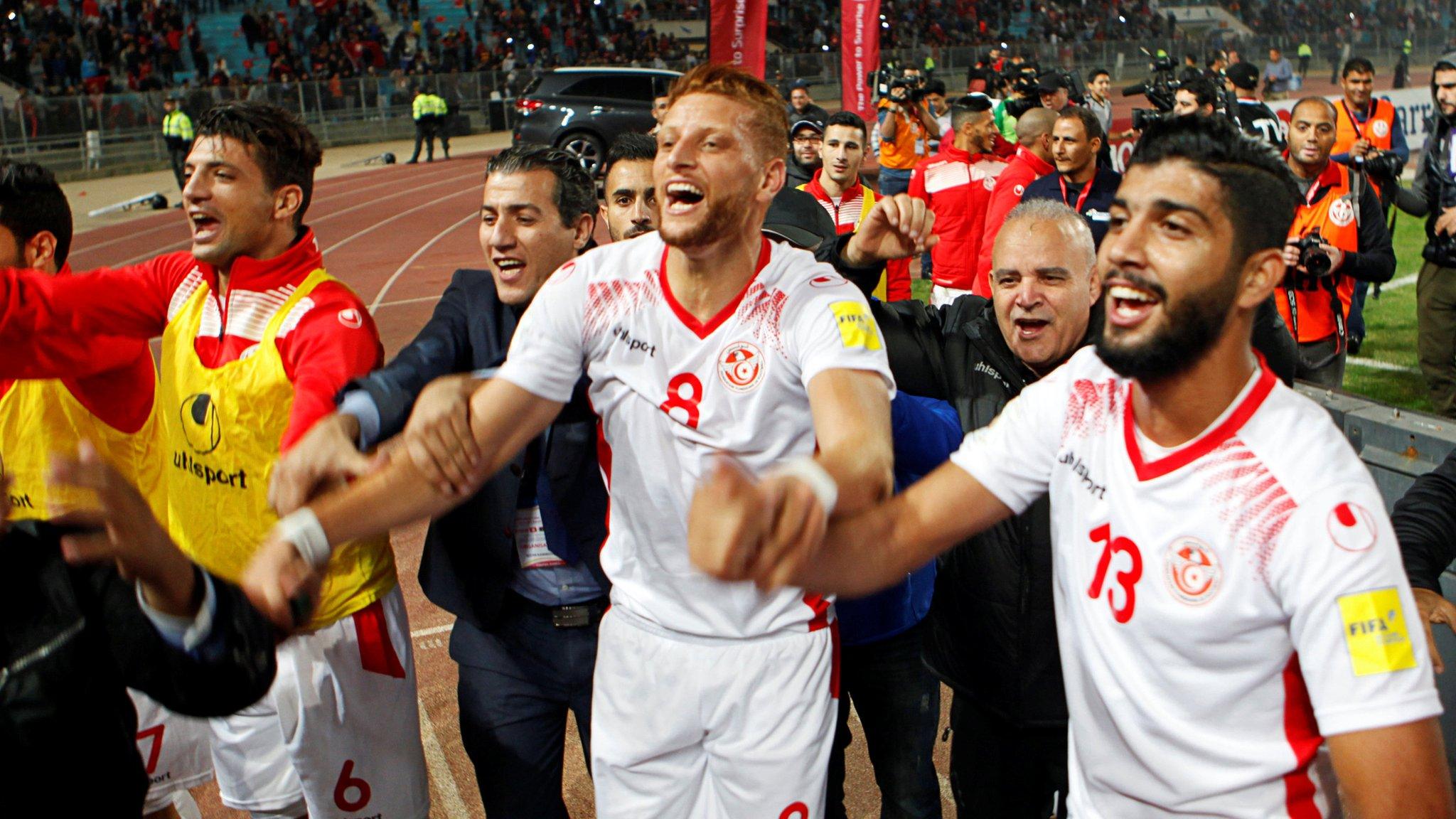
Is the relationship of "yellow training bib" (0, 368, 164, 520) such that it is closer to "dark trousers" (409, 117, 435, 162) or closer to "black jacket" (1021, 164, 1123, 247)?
"black jacket" (1021, 164, 1123, 247)

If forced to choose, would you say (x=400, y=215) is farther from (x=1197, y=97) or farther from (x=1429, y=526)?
(x=1429, y=526)

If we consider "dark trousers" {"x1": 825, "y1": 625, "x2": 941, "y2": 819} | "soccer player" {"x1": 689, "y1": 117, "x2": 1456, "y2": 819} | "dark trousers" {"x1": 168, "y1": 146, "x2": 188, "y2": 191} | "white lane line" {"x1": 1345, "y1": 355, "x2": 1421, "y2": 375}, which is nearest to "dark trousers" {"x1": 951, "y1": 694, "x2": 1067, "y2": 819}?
"dark trousers" {"x1": 825, "y1": 625, "x2": 941, "y2": 819}

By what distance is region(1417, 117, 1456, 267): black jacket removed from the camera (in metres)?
7.56

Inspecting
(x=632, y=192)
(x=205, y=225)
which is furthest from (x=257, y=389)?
(x=632, y=192)

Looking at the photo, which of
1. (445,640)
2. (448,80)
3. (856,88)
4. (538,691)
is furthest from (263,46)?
(538,691)

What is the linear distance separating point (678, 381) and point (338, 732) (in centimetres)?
157

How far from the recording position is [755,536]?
175 centimetres

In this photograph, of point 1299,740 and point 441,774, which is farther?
point 441,774

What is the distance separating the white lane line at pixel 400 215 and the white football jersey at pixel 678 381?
16.4 m

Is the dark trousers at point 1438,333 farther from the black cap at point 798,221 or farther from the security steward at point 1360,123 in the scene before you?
the black cap at point 798,221

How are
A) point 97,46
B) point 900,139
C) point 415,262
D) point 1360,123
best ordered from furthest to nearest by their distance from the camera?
point 97,46, point 415,262, point 900,139, point 1360,123

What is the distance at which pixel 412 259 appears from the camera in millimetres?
17234

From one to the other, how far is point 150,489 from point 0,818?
7.07 feet

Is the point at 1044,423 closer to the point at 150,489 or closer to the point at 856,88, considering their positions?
the point at 150,489
